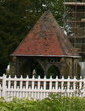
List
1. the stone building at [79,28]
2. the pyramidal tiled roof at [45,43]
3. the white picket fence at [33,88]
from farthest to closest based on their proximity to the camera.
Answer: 1. the stone building at [79,28]
2. the pyramidal tiled roof at [45,43]
3. the white picket fence at [33,88]

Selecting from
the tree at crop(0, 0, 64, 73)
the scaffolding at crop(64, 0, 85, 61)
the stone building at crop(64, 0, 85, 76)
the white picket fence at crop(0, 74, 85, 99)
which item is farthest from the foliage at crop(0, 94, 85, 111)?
the scaffolding at crop(64, 0, 85, 61)

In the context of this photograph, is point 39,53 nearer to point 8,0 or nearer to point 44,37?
point 44,37

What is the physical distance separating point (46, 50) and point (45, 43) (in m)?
0.50

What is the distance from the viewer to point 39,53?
28.8m

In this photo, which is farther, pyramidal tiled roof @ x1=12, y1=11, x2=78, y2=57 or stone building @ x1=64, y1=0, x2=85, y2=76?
stone building @ x1=64, y1=0, x2=85, y2=76

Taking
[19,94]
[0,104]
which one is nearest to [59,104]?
[0,104]

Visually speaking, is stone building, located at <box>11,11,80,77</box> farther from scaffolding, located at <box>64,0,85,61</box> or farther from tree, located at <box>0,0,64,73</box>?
tree, located at <box>0,0,64,73</box>

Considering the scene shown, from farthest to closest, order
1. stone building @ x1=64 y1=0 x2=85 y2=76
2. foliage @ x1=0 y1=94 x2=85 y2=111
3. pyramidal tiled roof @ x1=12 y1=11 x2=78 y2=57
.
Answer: stone building @ x1=64 y1=0 x2=85 y2=76 < pyramidal tiled roof @ x1=12 y1=11 x2=78 y2=57 < foliage @ x1=0 y1=94 x2=85 y2=111

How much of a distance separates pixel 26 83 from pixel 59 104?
813 cm

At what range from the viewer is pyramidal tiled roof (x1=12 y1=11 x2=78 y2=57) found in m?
28.8

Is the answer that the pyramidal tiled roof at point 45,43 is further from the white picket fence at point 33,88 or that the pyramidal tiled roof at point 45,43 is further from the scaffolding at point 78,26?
the white picket fence at point 33,88

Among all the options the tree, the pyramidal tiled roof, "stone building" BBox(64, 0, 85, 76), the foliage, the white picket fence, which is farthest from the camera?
the tree

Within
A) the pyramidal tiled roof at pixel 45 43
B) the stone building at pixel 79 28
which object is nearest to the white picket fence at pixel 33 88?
the pyramidal tiled roof at pixel 45 43

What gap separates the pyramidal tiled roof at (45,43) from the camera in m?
28.8
